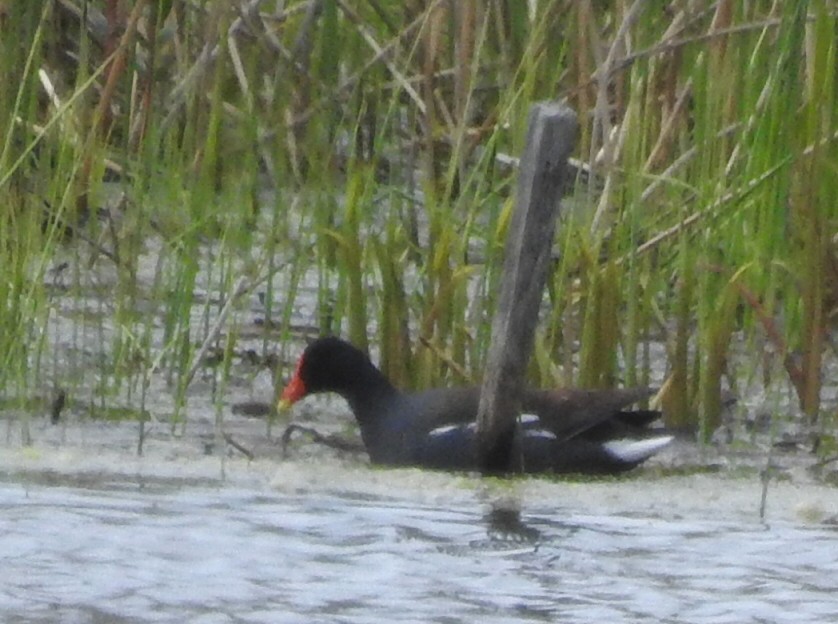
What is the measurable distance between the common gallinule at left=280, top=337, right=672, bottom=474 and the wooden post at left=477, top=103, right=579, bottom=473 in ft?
0.62

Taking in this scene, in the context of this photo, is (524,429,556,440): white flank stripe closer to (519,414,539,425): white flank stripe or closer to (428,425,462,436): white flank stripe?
(519,414,539,425): white flank stripe

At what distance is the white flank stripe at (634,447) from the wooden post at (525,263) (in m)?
0.40

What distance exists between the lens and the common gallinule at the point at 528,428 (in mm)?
5977

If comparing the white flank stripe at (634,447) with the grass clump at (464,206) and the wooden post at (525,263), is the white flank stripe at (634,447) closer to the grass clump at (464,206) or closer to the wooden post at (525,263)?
the grass clump at (464,206)

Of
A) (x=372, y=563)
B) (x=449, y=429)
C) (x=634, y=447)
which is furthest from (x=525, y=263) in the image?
(x=372, y=563)

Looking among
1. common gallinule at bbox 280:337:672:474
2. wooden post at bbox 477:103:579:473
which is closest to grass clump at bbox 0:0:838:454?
common gallinule at bbox 280:337:672:474

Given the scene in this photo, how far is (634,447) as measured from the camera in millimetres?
6031

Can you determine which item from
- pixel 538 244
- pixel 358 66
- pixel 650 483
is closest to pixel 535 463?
pixel 650 483

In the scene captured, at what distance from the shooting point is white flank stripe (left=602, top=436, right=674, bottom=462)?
5.95 m

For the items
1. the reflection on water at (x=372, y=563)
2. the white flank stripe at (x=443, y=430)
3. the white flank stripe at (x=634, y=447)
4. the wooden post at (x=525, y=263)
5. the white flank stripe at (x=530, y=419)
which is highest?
the wooden post at (x=525, y=263)

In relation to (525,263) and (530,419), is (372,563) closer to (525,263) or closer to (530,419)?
(525,263)

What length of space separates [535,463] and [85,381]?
4.43 feet

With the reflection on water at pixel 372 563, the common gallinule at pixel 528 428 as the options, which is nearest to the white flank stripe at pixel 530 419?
the common gallinule at pixel 528 428

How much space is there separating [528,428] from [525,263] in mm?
641
